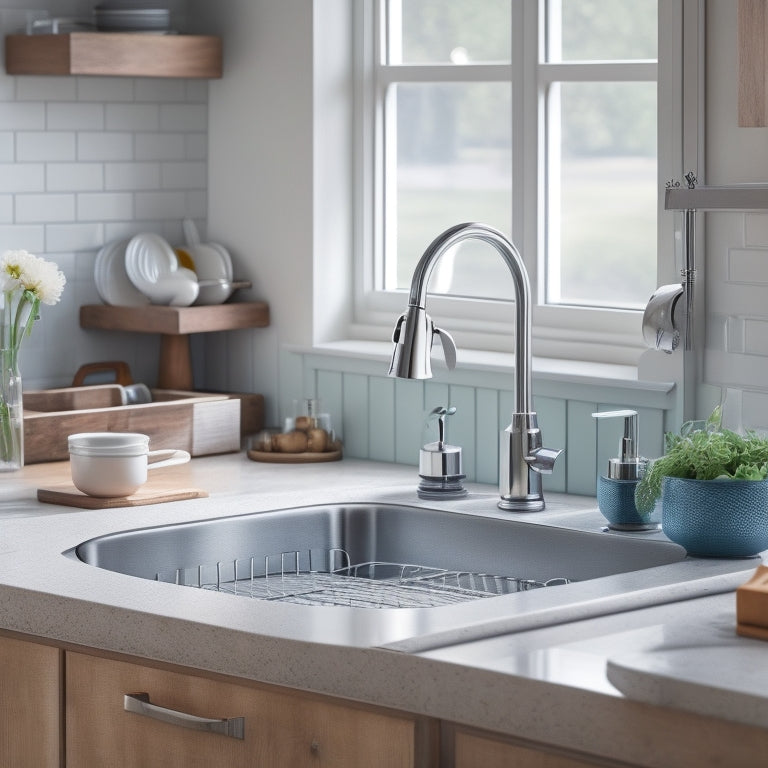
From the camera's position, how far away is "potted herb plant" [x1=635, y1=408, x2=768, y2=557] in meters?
2.35

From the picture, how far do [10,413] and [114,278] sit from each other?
1.90ft

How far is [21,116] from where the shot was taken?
3.43 meters

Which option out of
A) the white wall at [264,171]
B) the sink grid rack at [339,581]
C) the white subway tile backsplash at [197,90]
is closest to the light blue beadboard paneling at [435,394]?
the white wall at [264,171]

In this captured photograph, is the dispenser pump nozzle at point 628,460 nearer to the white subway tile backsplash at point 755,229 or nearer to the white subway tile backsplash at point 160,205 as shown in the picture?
the white subway tile backsplash at point 755,229

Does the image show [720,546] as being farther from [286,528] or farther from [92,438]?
[92,438]

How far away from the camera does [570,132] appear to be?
3184mm

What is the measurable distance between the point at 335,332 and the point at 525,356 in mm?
890

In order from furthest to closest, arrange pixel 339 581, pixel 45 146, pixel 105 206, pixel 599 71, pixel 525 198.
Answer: pixel 105 206, pixel 45 146, pixel 525 198, pixel 599 71, pixel 339 581

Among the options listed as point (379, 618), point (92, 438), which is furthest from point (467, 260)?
point (379, 618)

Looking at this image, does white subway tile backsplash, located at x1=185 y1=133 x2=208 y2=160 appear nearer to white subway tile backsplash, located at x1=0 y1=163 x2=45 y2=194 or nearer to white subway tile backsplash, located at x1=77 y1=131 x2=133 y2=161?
white subway tile backsplash, located at x1=77 y1=131 x2=133 y2=161

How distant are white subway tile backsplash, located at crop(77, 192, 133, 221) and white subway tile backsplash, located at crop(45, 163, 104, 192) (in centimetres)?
2

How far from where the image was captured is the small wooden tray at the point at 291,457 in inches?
129

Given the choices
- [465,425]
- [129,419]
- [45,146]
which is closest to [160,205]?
[45,146]

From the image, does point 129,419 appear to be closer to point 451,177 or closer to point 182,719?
point 451,177
